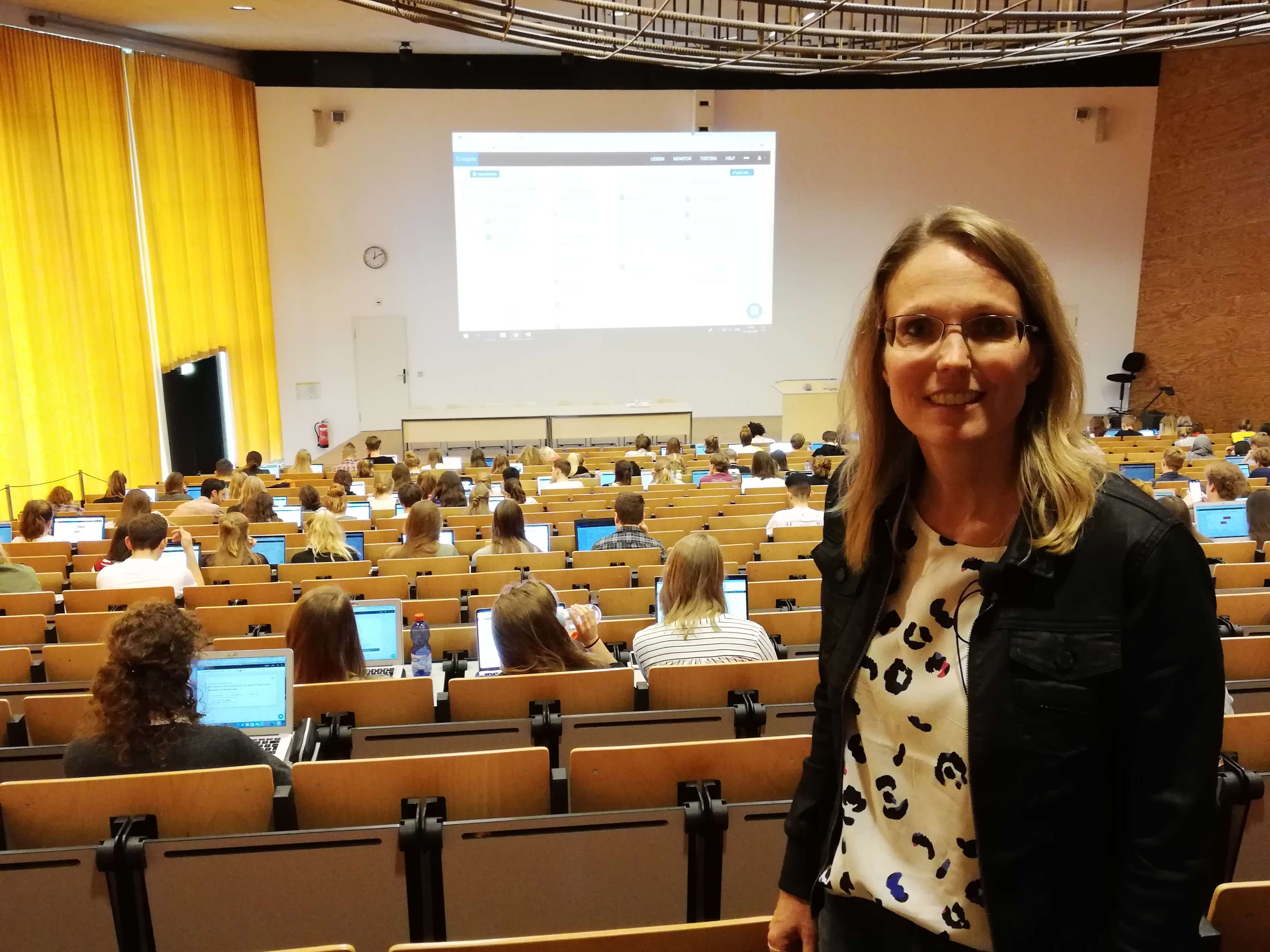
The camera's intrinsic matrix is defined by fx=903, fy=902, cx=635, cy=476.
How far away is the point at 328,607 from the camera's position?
3.43m

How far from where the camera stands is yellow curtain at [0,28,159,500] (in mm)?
9820

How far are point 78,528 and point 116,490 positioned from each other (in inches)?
47.6

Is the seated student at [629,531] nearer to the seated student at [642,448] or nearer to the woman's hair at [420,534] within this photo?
the woman's hair at [420,534]

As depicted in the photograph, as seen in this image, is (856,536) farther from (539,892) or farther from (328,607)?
(328,607)

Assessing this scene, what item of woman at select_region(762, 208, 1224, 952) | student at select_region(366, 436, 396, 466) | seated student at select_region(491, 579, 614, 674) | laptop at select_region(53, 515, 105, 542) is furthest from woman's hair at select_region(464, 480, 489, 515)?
woman at select_region(762, 208, 1224, 952)

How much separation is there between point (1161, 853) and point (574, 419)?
1507cm

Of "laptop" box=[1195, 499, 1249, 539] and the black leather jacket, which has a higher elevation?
the black leather jacket

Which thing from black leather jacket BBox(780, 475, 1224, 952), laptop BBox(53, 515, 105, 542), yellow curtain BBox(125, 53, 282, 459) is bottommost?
laptop BBox(53, 515, 105, 542)

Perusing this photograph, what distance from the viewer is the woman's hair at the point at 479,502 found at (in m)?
7.75

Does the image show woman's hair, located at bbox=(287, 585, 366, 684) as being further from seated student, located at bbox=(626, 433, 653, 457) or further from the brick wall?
the brick wall

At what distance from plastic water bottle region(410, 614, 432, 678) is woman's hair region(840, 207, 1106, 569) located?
2.95 m

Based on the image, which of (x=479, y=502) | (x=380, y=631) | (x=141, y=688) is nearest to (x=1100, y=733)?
(x=141, y=688)

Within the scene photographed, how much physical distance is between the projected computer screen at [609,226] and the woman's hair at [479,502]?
8.22m

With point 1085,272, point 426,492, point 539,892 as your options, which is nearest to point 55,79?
point 426,492
